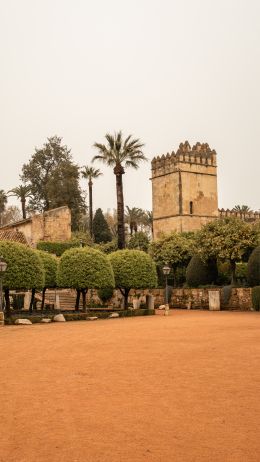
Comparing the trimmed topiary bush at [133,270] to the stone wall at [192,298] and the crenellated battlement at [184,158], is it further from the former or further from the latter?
the crenellated battlement at [184,158]

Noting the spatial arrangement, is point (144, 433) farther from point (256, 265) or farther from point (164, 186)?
point (164, 186)

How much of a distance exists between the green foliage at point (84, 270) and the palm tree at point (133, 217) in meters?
43.1

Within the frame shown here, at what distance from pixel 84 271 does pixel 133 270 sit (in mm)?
3667

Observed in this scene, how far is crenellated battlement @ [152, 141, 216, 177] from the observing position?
57844 mm

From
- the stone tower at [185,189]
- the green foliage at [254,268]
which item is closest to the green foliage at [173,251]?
the green foliage at [254,268]

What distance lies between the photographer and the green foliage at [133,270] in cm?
3097

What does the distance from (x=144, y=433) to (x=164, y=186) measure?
5354 centimetres

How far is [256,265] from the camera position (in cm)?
3153

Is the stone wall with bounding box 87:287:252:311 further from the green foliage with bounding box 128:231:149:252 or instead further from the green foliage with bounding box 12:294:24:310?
the green foliage with bounding box 128:231:149:252

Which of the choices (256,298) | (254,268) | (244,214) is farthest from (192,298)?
(244,214)

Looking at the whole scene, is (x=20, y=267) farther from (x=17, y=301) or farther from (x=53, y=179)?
(x=53, y=179)

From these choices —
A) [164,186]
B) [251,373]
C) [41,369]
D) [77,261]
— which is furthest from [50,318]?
[164,186]

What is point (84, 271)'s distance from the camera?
93.1 ft

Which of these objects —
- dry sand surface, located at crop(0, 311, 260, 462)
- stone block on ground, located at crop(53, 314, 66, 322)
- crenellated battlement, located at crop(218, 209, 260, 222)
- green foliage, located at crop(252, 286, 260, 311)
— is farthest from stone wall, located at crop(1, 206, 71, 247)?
dry sand surface, located at crop(0, 311, 260, 462)
